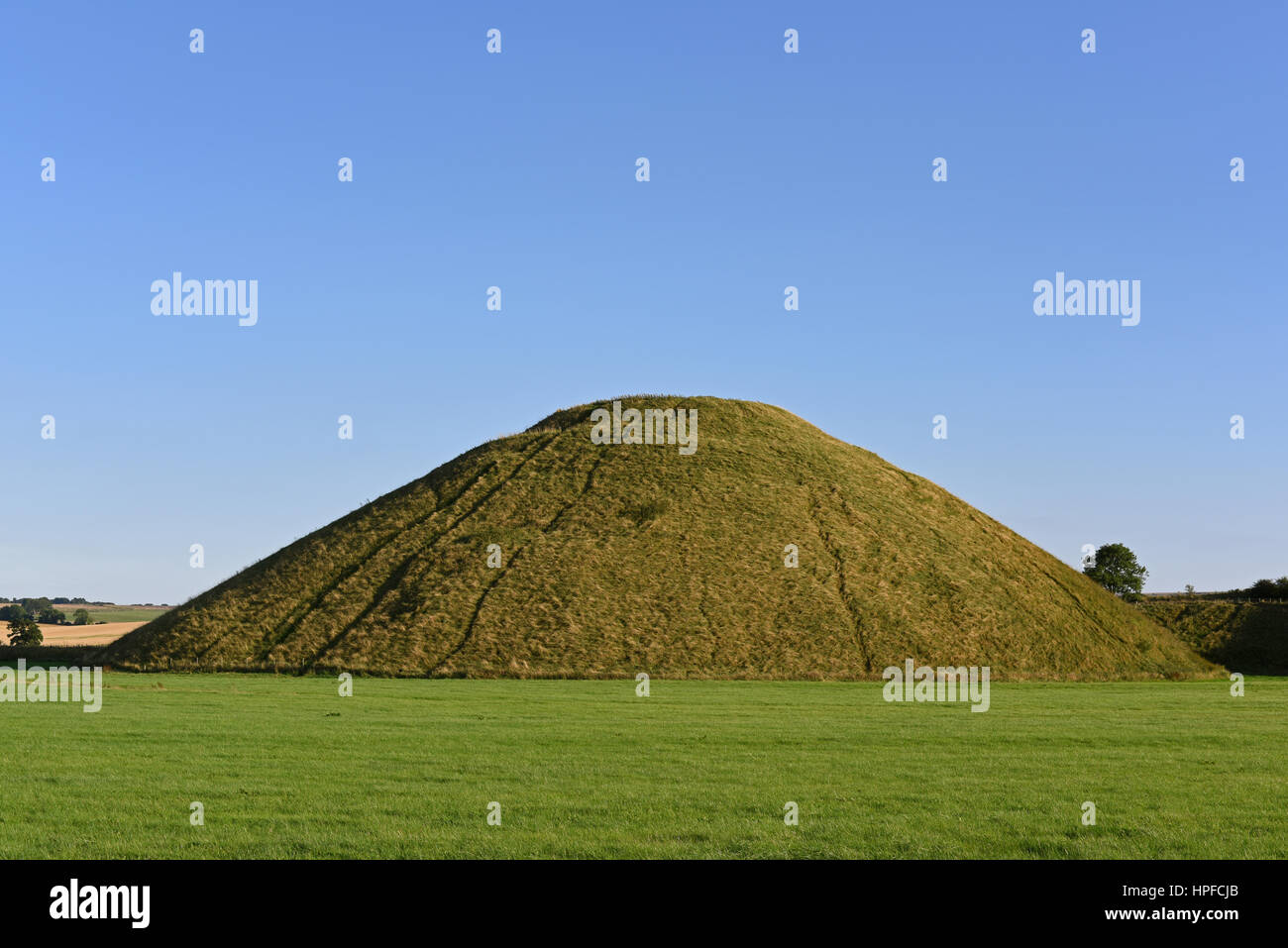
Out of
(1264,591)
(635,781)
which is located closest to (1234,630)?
(1264,591)

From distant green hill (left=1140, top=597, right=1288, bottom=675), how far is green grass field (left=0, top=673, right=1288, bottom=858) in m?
53.5

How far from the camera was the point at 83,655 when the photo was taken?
76500 millimetres

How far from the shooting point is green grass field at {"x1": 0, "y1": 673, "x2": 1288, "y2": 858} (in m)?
16.1

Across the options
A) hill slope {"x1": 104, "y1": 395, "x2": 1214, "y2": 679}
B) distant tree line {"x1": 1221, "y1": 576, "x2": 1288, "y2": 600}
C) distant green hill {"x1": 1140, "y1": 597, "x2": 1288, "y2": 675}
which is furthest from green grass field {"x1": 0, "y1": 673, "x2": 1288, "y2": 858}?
distant tree line {"x1": 1221, "y1": 576, "x2": 1288, "y2": 600}

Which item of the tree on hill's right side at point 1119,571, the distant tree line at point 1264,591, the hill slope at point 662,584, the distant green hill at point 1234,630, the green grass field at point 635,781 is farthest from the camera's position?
the tree on hill's right side at point 1119,571

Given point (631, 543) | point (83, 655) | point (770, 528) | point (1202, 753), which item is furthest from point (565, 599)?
point (1202, 753)

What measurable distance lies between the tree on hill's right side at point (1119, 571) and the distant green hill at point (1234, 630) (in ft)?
198

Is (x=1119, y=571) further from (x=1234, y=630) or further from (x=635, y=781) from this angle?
(x=635, y=781)

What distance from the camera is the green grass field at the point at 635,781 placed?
16125 millimetres

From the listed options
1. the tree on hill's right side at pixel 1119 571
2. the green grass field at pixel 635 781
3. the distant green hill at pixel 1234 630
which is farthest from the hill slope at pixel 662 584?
the tree on hill's right side at pixel 1119 571

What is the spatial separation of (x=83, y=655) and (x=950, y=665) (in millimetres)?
58604

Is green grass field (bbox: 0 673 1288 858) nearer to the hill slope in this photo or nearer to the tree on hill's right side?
the hill slope

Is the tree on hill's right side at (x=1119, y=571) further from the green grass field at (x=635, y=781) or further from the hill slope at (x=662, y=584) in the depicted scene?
the green grass field at (x=635, y=781)
